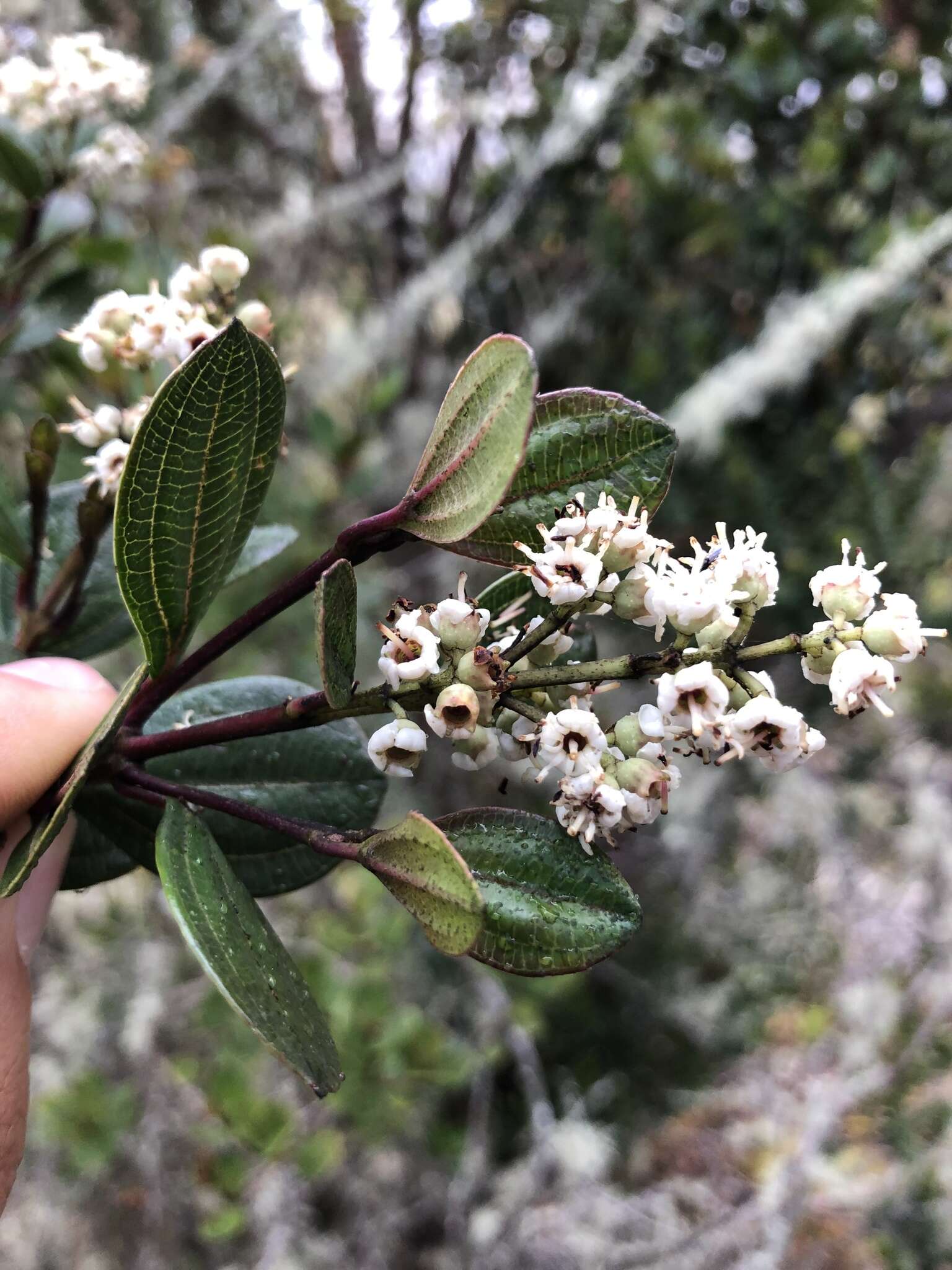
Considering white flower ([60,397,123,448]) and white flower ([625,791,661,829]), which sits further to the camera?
white flower ([60,397,123,448])

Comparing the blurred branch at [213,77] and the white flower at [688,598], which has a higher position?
the blurred branch at [213,77]

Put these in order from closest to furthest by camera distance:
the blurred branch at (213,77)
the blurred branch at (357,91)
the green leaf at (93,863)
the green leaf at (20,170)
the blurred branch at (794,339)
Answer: the green leaf at (93,863) → the green leaf at (20,170) → the blurred branch at (794,339) → the blurred branch at (213,77) → the blurred branch at (357,91)

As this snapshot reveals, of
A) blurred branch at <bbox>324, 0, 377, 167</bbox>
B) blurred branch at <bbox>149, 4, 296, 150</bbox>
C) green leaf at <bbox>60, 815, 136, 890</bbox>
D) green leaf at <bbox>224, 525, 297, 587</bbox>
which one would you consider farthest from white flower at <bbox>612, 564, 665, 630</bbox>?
blurred branch at <bbox>324, 0, 377, 167</bbox>

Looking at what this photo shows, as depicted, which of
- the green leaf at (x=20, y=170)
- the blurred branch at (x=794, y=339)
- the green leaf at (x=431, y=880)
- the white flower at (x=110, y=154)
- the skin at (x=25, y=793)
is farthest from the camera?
the blurred branch at (x=794, y=339)

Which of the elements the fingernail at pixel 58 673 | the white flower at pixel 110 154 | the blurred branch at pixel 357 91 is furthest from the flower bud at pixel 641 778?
the blurred branch at pixel 357 91

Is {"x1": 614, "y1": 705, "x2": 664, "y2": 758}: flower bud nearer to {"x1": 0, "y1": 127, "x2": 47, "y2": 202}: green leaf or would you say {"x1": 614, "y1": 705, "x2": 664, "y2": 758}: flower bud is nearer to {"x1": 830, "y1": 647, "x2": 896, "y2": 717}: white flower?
{"x1": 830, "y1": 647, "x2": 896, "y2": 717}: white flower

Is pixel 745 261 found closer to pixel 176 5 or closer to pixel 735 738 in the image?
pixel 735 738

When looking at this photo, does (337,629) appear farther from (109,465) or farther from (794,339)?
(794,339)

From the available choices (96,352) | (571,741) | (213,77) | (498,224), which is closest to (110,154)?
(96,352)

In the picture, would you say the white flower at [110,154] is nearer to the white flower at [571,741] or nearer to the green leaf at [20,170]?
the green leaf at [20,170]
